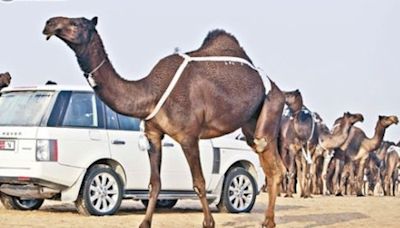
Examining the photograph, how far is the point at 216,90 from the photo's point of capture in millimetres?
12023

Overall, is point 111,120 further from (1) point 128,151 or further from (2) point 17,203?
(2) point 17,203

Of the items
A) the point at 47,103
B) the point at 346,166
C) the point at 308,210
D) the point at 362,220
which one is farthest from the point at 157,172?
the point at 346,166

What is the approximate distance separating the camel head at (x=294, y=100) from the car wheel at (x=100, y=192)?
11.1m

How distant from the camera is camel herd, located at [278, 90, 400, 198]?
2712cm

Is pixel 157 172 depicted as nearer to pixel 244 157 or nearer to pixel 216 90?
pixel 216 90

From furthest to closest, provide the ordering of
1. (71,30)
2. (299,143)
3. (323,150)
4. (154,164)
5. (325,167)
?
(325,167)
(323,150)
(299,143)
(154,164)
(71,30)

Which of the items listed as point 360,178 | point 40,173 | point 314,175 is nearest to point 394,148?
point 360,178

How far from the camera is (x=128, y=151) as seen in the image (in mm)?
15547

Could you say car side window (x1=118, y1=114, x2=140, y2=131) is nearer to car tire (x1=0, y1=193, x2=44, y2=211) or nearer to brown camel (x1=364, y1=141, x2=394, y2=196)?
car tire (x1=0, y1=193, x2=44, y2=211)

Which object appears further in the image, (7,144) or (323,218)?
(323,218)

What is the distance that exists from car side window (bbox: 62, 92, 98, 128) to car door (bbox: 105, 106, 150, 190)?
0.29m

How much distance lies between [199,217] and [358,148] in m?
16.5

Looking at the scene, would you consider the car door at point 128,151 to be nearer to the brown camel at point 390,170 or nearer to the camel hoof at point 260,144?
the camel hoof at point 260,144

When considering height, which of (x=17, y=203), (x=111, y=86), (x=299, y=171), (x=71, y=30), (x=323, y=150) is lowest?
(x=17, y=203)
